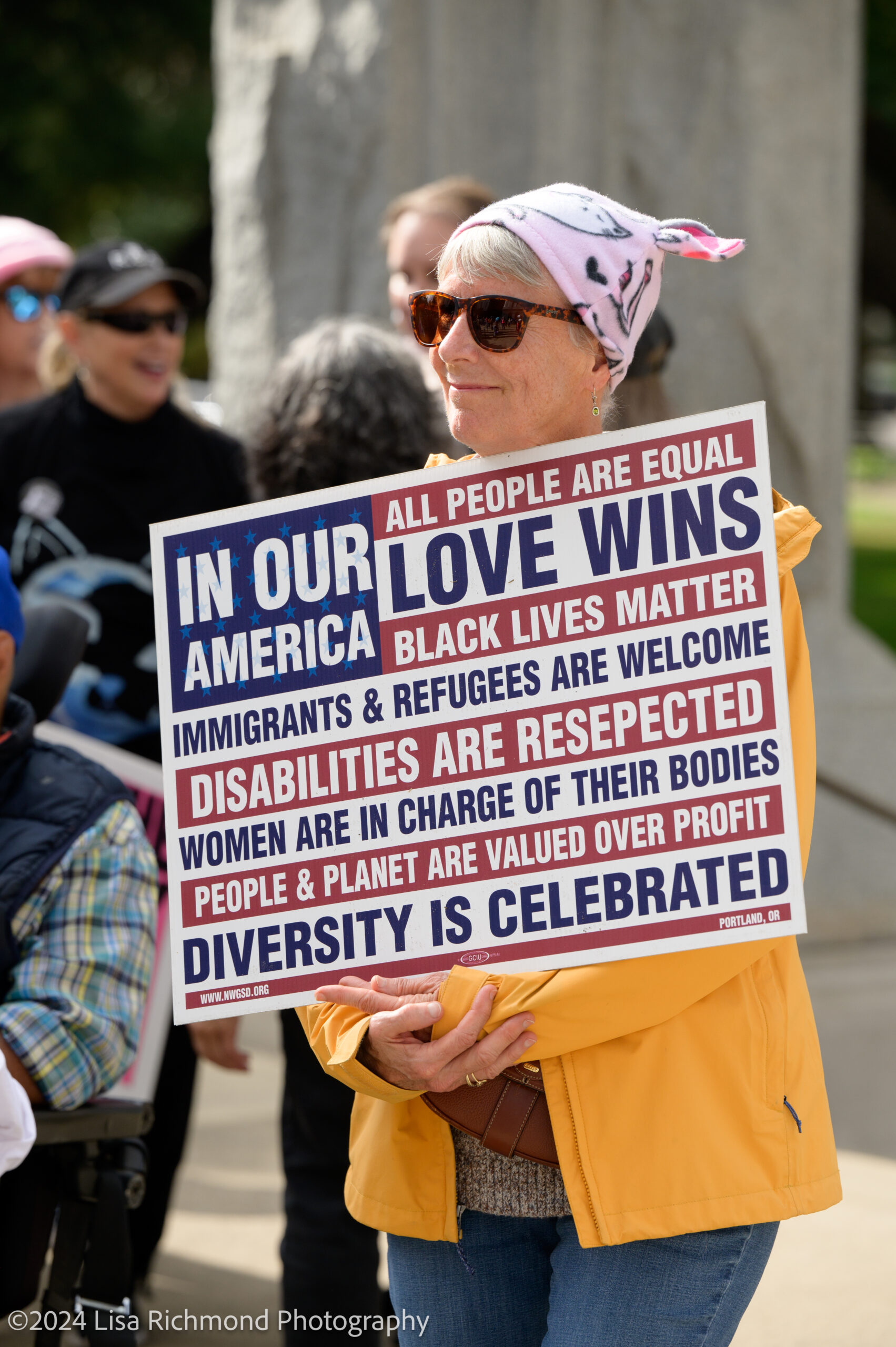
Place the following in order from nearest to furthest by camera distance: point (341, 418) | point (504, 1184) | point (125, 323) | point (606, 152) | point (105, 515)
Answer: point (504, 1184) → point (341, 418) → point (105, 515) → point (125, 323) → point (606, 152)

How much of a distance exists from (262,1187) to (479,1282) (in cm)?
225

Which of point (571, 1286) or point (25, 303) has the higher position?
point (25, 303)

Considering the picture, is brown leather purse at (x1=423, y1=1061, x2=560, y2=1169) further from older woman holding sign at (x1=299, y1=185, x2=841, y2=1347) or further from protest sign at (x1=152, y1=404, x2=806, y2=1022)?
protest sign at (x1=152, y1=404, x2=806, y2=1022)

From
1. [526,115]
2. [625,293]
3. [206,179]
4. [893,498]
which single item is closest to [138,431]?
[625,293]

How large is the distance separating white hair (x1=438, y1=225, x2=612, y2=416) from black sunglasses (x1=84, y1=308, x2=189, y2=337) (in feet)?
6.58

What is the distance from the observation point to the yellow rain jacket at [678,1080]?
1.58 metres

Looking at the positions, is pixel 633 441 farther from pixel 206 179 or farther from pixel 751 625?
pixel 206 179

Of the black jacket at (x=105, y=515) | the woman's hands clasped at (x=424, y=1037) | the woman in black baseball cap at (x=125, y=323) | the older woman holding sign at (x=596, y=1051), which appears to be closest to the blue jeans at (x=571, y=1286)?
the older woman holding sign at (x=596, y=1051)

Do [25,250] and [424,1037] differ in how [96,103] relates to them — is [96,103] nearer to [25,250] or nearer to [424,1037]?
[25,250]

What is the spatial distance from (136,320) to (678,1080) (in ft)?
8.30

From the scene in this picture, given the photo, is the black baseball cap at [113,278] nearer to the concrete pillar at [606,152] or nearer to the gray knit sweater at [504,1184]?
the concrete pillar at [606,152]

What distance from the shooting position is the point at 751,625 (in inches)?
63.6

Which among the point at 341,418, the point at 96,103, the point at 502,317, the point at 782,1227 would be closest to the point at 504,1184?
the point at 502,317

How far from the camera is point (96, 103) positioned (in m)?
13.5
